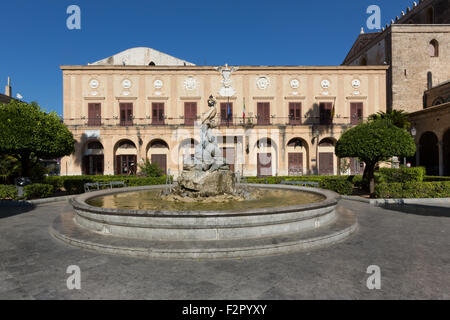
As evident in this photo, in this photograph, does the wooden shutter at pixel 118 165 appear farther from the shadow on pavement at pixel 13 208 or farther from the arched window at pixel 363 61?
the arched window at pixel 363 61

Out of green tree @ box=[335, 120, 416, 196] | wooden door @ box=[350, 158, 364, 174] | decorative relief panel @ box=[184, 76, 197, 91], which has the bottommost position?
wooden door @ box=[350, 158, 364, 174]

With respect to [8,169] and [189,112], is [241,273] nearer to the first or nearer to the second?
[8,169]

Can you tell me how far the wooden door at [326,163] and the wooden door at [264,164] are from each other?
5.24 m

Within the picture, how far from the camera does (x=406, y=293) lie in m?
3.46

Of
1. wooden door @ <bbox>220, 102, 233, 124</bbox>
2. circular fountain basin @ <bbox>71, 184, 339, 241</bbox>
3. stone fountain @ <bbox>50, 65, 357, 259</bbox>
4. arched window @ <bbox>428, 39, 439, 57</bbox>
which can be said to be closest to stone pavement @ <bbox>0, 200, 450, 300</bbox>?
stone fountain @ <bbox>50, 65, 357, 259</bbox>

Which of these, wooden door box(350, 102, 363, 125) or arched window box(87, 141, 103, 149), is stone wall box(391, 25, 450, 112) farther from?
arched window box(87, 141, 103, 149)

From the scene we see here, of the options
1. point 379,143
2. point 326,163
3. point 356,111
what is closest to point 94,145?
point 326,163

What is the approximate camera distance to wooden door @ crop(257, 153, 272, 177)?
84.8ft

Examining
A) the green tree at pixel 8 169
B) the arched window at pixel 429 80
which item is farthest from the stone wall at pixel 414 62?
the green tree at pixel 8 169

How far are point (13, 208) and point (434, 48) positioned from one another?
4093cm

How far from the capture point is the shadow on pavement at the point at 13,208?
904 cm

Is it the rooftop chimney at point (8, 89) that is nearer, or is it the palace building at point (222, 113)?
the palace building at point (222, 113)

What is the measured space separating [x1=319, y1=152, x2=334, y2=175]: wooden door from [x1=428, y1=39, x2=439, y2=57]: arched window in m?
17.8

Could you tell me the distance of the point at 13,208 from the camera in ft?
33.8
